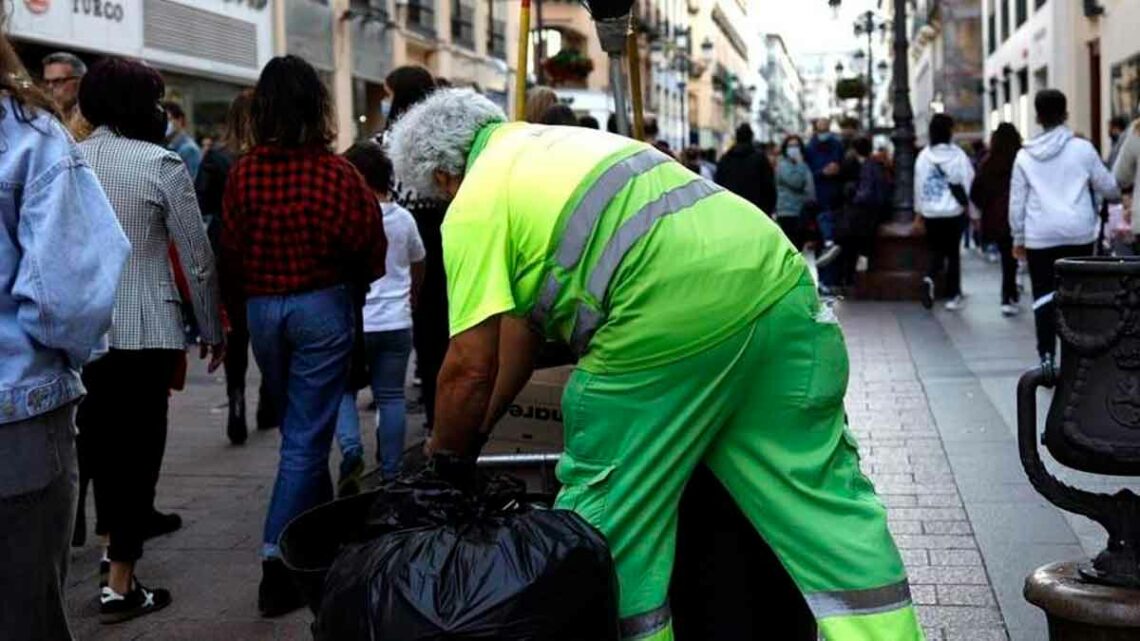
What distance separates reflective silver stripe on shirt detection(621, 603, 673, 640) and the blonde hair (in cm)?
383

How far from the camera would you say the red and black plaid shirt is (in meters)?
4.96

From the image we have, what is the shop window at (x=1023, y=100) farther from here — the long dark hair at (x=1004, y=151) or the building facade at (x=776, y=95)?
the building facade at (x=776, y=95)

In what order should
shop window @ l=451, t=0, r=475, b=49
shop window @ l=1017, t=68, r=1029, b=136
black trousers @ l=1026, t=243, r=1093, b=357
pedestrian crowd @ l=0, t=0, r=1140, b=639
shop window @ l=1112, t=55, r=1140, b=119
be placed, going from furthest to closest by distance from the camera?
shop window @ l=451, t=0, r=475, b=49
shop window @ l=1017, t=68, r=1029, b=136
shop window @ l=1112, t=55, r=1140, b=119
black trousers @ l=1026, t=243, r=1093, b=357
pedestrian crowd @ l=0, t=0, r=1140, b=639

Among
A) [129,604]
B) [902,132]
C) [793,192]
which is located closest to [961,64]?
[902,132]

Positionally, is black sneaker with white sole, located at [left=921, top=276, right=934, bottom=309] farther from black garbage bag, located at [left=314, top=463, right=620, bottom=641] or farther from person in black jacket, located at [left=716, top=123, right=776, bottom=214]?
black garbage bag, located at [left=314, top=463, right=620, bottom=641]

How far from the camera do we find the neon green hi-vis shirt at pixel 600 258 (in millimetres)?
3078

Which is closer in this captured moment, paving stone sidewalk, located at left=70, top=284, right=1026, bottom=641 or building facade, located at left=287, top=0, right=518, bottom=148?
paving stone sidewalk, located at left=70, top=284, right=1026, bottom=641

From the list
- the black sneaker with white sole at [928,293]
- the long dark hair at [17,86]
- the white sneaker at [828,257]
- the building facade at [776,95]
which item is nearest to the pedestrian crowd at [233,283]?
the long dark hair at [17,86]

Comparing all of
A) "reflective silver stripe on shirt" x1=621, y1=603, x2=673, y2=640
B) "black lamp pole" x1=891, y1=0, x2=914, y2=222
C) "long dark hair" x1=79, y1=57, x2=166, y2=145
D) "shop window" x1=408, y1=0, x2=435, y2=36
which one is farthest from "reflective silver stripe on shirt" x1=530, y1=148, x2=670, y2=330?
"shop window" x1=408, y1=0, x2=435, y2=36

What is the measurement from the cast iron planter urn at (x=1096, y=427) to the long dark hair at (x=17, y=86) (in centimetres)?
246

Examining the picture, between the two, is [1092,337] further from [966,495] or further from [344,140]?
[344,140]

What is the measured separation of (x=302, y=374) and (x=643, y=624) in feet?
7.18

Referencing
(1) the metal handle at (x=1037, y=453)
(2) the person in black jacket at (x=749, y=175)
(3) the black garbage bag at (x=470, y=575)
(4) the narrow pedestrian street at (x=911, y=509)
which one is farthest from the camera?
(2) the person in black jacket at (x=749, y=175)

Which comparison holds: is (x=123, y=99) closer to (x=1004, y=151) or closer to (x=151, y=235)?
(x=151, y=235)
